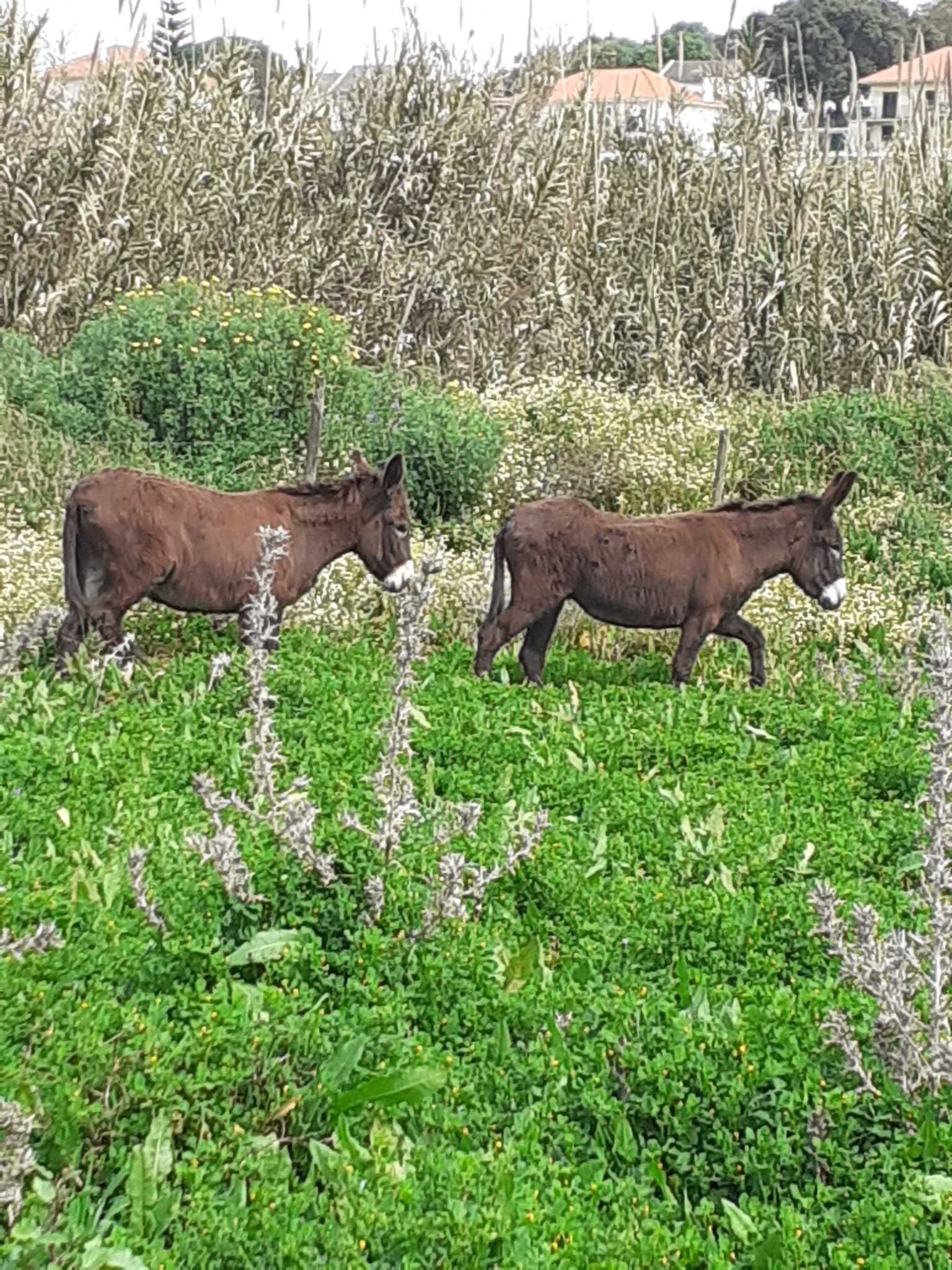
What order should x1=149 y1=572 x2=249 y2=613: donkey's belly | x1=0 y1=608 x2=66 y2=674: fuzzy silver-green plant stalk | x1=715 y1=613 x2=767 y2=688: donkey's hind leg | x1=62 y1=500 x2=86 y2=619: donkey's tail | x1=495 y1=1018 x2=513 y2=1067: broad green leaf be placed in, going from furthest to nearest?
x1=715 y1=613 x2=767 y2=688: donkey's hind leg
x1=149 y1=572 x2=249 y2=613: donkey's belly
x1=62 y1=500 x2=86 y2=619: donkey's tail
x1=0 y1=608 x2=66 y2=674: fuzzy silver-green plant stalk
x1=495 y1=1018 x2=513 y2=1067: broad green leaf

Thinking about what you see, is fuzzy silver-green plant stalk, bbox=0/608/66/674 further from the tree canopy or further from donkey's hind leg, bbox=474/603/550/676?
the tree canopy

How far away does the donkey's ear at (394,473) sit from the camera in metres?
7.32

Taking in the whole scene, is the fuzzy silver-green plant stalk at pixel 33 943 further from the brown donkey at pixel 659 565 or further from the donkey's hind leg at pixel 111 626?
the brown donkey at pixel 659 565

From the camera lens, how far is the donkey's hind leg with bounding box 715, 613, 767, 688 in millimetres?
7656

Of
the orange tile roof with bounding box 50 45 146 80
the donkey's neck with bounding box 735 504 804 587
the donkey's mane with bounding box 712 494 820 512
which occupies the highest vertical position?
the orange tile roof with bounding box 50 45 146 80

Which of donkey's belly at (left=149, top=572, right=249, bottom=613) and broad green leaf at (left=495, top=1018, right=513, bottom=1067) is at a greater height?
donkey's belly at (left=149, top=572, right=249, bottom=613)

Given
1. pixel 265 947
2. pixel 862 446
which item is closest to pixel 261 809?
pixel 265 947

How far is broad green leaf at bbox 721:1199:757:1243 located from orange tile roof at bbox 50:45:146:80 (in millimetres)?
13544

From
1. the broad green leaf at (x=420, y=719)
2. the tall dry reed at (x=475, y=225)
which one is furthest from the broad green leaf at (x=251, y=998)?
the tall dry reed at (x=475, y=225)

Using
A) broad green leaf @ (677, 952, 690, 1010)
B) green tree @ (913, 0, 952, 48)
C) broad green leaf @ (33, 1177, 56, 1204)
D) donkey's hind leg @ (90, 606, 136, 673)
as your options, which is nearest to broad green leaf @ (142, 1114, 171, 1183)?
A: broad green leaf @ (33, 1177, 56, 1204)

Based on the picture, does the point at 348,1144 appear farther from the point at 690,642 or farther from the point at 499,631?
the point at 690,642

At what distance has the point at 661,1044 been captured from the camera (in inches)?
156

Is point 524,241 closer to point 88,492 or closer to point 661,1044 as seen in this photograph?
point 88,492

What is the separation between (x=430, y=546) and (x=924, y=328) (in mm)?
6930
